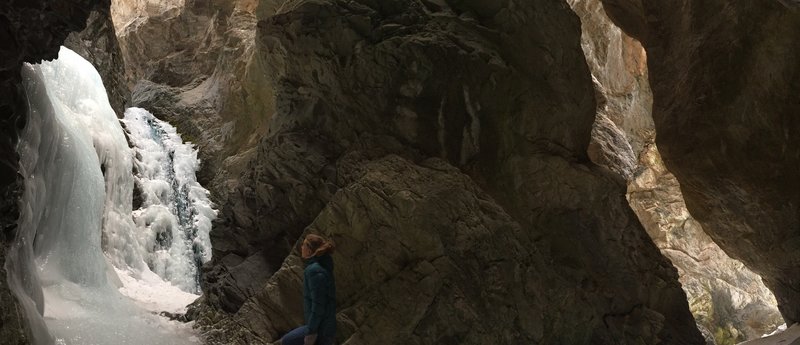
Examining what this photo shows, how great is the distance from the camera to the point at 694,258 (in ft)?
70.8

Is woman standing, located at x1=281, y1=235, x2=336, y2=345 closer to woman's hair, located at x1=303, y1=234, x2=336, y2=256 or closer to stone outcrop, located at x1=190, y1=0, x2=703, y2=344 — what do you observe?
woman's hair, located at x1=303, y1=234, x2=336, y2=256

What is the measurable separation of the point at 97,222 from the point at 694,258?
17489 millimetres

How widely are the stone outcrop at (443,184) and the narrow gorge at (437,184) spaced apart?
0.03 metres

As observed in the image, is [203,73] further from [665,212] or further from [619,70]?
[665,212]

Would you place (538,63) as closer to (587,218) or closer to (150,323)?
(587,218)

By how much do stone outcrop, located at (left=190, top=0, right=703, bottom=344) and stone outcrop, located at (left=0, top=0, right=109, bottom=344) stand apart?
9.84 ft

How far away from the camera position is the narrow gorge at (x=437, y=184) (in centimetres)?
805

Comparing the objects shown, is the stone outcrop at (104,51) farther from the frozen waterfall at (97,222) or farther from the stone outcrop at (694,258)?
the stone outcrop at (694,258)

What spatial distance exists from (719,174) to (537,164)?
3.08 m

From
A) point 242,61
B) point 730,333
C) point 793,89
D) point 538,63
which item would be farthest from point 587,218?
point 730,333

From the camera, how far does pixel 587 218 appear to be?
9945 mm

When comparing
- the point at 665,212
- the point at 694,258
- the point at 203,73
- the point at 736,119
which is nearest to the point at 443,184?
the point at 736,119

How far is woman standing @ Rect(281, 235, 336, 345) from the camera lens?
5.98m

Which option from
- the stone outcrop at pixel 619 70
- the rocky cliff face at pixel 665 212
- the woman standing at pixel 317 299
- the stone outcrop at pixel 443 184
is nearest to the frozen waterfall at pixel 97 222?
the stone outcrop at pixel 443 184
